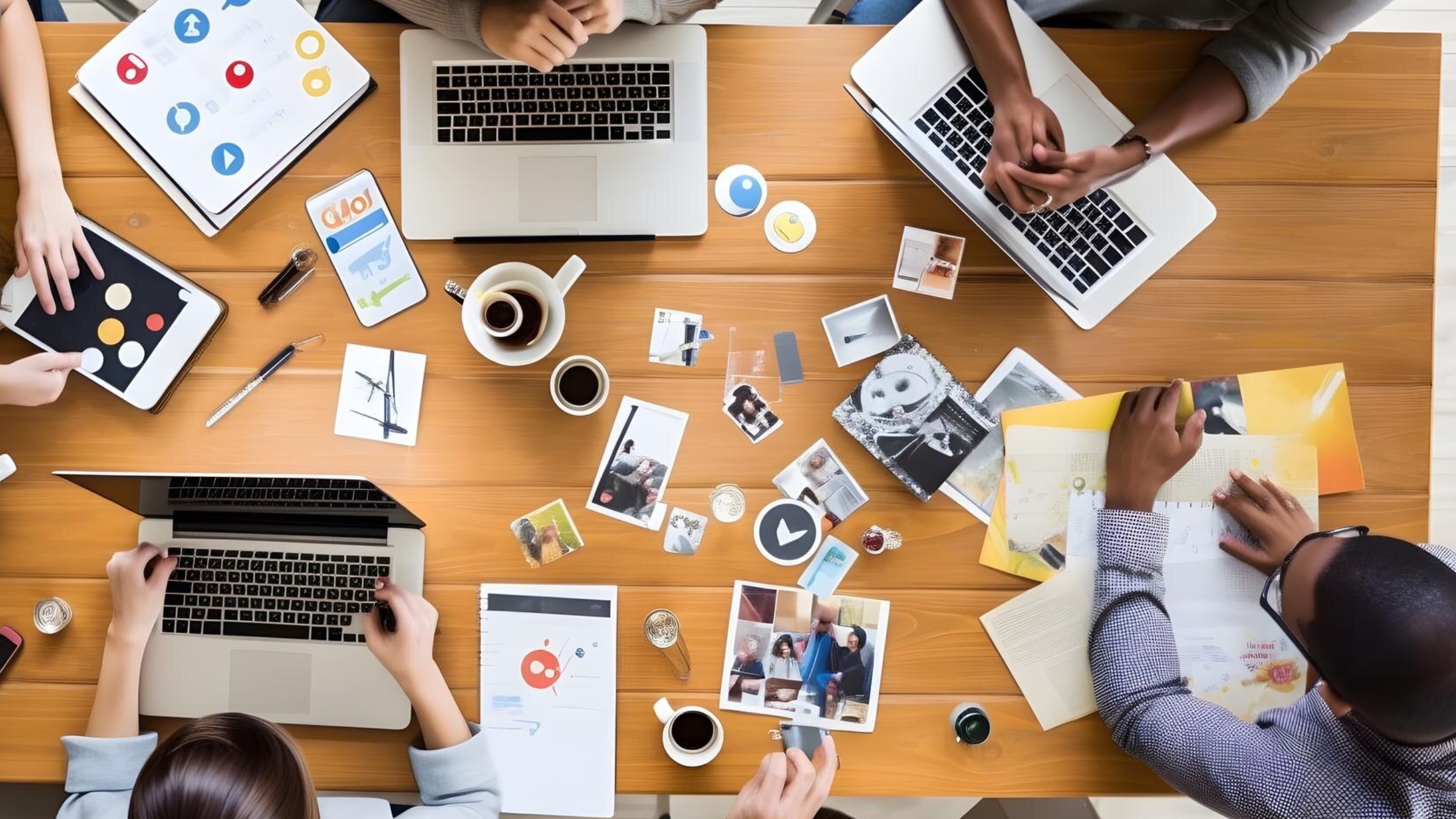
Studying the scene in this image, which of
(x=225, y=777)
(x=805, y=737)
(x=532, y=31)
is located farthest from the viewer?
(x=805, y=737)

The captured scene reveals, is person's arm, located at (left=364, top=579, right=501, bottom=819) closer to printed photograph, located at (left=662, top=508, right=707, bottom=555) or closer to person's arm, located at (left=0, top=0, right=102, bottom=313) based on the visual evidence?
printed photograph, located at (left=662, top=508, right=707, bottom=555)

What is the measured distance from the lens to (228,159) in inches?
53.0

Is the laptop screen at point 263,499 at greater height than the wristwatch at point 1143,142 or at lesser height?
lesser

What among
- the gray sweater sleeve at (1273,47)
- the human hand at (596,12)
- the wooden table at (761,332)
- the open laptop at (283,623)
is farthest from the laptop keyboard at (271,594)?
the gray sweater sleeve at (1273,47)

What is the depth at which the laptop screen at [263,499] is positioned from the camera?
1259mm

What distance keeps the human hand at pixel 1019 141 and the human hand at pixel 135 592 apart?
137 cm

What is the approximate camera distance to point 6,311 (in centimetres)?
133

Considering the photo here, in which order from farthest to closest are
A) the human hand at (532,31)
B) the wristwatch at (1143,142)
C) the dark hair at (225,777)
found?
the wristwatch at (1143,142) → the human hand at (532,31) → the dark hair at (225,777)

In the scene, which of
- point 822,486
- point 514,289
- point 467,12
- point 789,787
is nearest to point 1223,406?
point 822,486

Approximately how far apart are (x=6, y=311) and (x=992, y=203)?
150 cm

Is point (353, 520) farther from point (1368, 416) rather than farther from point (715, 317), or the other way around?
point (1368, 416)

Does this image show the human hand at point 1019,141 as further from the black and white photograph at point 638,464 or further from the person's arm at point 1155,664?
the black and white photograph at point 638,464

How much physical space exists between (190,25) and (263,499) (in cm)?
72

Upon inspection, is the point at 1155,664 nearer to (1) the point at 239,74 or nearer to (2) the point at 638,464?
(2) the point at 638,464
